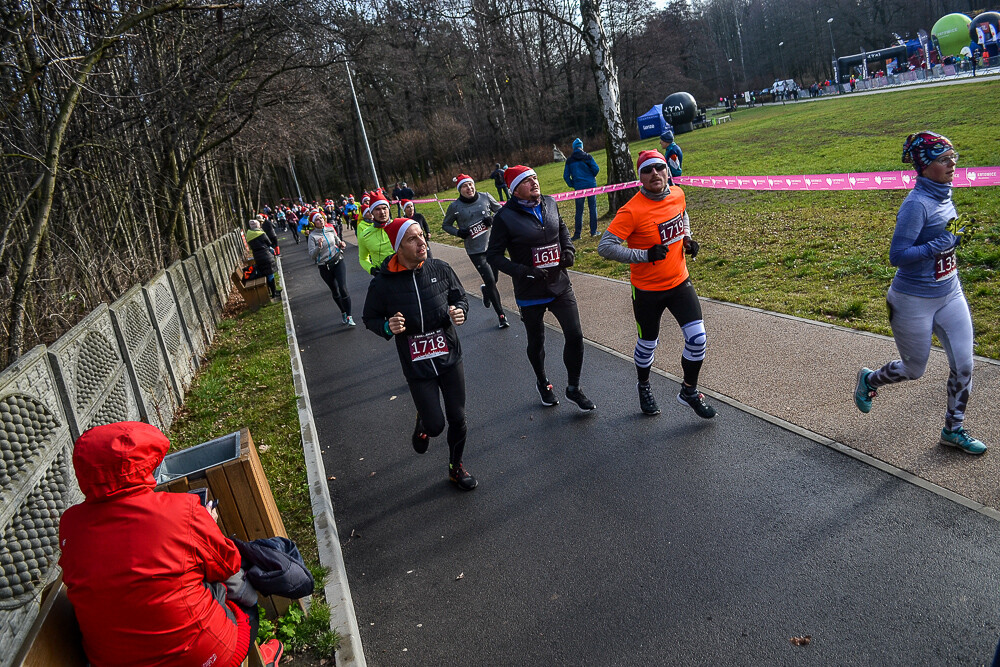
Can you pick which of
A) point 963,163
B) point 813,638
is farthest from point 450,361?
point 963,163

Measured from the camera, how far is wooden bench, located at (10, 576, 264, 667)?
2.71 meters

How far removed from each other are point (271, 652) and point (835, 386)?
16.1ft

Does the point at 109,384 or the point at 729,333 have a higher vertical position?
the point at 109,384

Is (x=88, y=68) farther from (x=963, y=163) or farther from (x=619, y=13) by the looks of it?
(x=619, y=13)

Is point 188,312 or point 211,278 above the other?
point 211,278

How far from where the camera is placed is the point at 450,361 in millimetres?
5488

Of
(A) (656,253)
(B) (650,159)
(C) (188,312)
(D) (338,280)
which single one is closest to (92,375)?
(A) (656,253)

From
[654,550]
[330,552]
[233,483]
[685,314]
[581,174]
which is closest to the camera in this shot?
[233,483]

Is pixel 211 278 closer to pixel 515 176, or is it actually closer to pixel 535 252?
pixel 515 176

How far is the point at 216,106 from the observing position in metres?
16.8

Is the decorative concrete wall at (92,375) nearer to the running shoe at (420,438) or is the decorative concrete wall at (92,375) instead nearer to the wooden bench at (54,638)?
the wooden bench at (54,638)

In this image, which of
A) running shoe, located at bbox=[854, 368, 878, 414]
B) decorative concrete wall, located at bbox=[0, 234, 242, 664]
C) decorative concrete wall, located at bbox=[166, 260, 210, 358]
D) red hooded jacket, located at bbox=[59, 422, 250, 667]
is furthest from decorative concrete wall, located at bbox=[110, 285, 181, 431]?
running shoe, located at bbox=[854, 368, 878, 414]

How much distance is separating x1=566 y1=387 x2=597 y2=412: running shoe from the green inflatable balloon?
64015 millimetres

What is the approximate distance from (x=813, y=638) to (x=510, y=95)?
6781 centimetres
